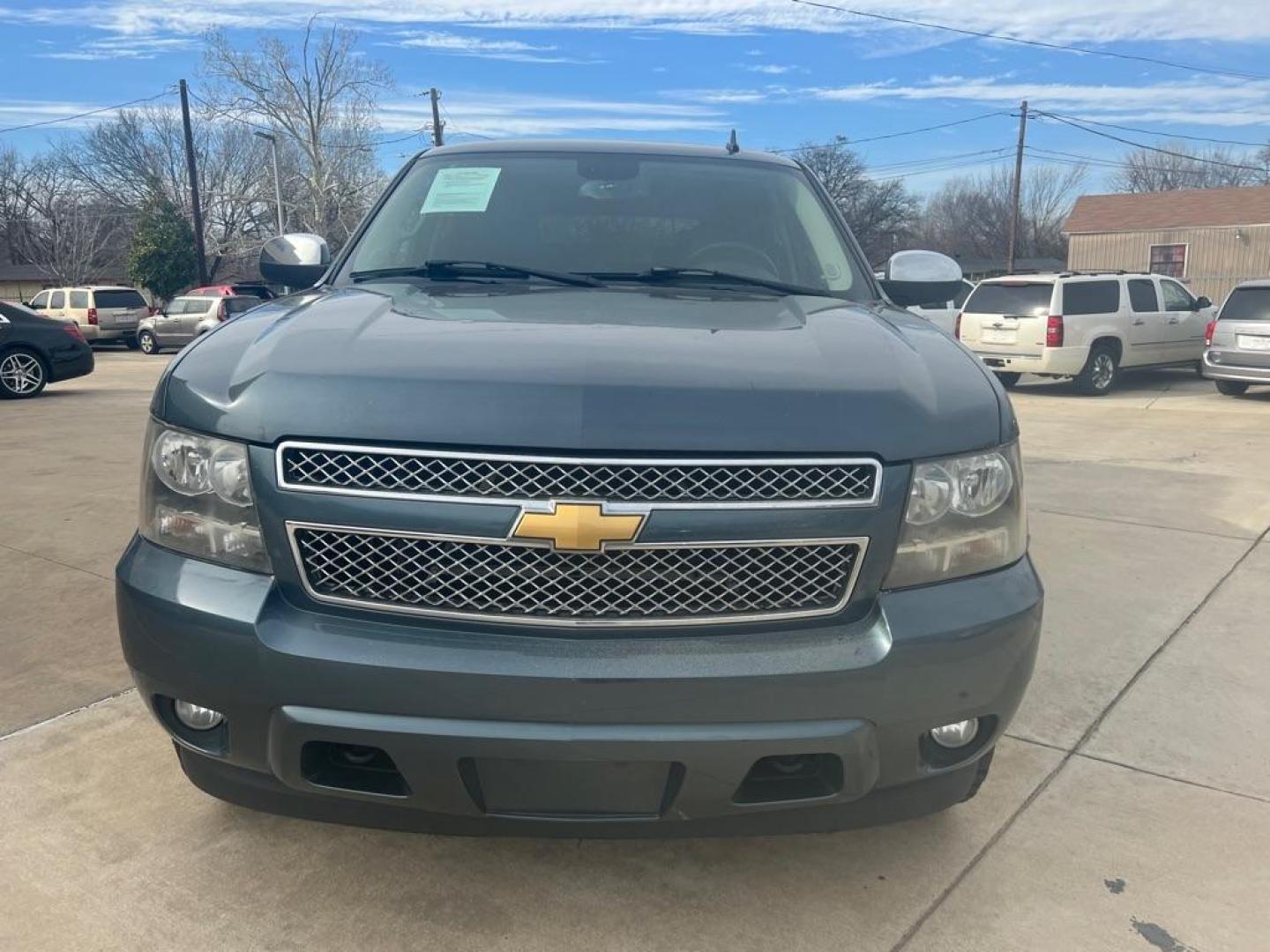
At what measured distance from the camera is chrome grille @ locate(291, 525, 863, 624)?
1839 mm

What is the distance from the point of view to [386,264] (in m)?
3.15

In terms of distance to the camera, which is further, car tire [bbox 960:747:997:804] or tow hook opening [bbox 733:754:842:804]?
car tire [bbox 960:747:997:804]

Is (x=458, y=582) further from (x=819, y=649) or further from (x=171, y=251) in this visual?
(x=171, y=251)

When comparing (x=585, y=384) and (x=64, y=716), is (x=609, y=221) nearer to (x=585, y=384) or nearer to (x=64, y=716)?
(x=585, y=384)

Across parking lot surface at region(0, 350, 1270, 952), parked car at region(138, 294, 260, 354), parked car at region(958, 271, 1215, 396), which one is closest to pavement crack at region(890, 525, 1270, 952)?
parking lot surface at region(0, 350, 1270, 952)

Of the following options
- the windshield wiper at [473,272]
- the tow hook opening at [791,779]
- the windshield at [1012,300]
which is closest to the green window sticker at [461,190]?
the windshield wiper at [473,272]

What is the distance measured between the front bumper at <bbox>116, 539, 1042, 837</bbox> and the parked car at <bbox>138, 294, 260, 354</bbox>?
894 inches

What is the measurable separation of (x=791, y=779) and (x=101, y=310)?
28.5 m

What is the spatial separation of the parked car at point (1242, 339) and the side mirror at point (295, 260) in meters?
12.4

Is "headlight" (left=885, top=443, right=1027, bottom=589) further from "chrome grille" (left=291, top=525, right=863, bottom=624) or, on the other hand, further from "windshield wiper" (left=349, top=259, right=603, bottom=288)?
"windshield wiper" (left=349, top=259, right=603, bottom=288)

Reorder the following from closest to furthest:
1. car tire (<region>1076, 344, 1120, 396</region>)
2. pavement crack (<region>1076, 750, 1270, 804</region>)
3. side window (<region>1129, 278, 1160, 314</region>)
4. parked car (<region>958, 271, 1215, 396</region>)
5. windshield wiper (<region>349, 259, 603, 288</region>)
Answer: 1. pavement crack (<region>1076, 750, 1270, 804</region>)
2. windshield wiper (<region>349, 259, 603, 288</region>)
3. parked car (<region>958, 271, 1215, 396</region>)
4. car tire (<region>1076, 344, 1120, 396</region>)
5. side window (<region>1129, 278, 1160, 314</region>)

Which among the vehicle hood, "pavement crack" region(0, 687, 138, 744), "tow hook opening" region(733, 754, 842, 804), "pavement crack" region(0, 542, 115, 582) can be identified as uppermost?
the vehicle hood

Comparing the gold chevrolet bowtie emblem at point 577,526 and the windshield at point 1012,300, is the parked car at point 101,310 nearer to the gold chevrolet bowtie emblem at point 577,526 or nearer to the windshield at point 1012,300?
the windshield at point 1012,300

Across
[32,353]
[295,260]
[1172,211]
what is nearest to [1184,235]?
[1172,211]
